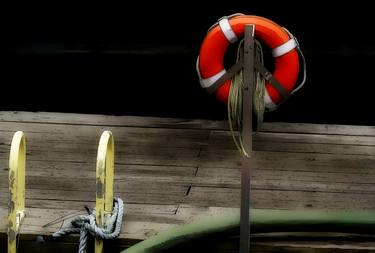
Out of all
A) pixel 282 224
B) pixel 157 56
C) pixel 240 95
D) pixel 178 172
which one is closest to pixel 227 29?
pixel 240 95

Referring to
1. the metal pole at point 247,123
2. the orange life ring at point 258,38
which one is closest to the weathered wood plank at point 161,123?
the orange life ring at point 258,38

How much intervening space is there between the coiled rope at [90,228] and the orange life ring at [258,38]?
719 mm

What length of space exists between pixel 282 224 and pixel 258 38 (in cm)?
91

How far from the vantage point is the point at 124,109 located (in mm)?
6957

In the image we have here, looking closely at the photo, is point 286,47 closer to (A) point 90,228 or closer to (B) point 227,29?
(B) point 227,29

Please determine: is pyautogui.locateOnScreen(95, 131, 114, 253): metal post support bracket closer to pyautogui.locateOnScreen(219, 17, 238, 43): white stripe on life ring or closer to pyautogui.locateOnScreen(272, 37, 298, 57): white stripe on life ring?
pyautogui.locateOnScreen(219, 17, 238, 43): white stripe on life ring

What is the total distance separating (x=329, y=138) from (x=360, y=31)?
136cm

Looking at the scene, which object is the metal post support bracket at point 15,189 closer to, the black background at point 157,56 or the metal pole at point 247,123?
the metal pole at point 247,123

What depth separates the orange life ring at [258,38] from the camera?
4.10m

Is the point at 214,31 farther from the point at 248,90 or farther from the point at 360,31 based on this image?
the point at 360,31

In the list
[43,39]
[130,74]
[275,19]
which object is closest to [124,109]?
[130,74]

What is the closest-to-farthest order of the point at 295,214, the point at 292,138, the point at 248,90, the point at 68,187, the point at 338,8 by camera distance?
1. the point at 248,90
2. the point at 295,214
3. the point at 68,187
4. the point at 292,138
5. the point at 338,8

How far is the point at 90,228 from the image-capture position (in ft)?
12.7

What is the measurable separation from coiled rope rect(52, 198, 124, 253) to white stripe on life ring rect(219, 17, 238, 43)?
91 cm
